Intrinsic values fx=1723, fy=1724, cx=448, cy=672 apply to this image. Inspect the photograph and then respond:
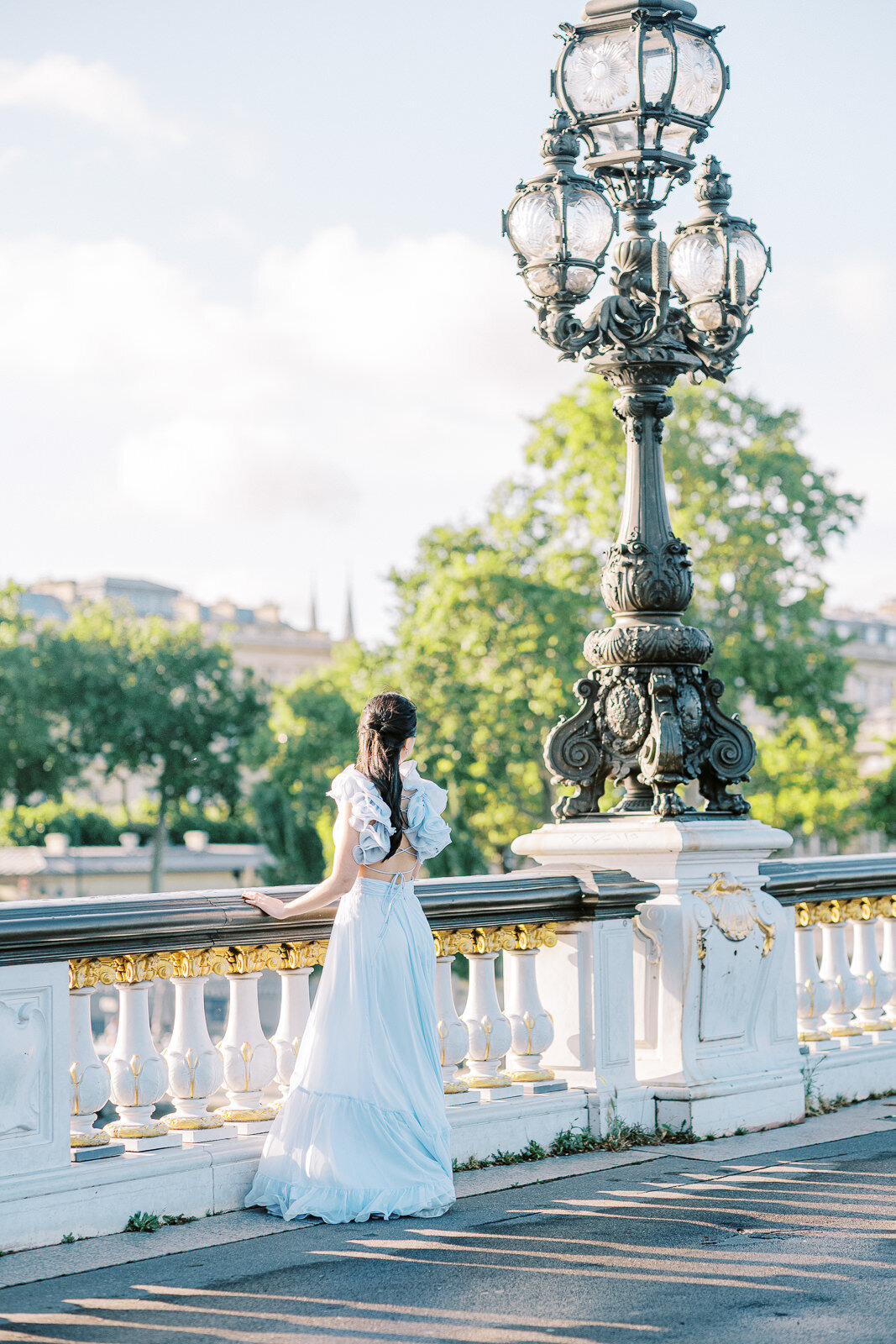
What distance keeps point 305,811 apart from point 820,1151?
45845mm

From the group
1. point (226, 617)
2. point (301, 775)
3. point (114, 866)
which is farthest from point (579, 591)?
point (226, 617)

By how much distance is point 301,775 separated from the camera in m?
53.1

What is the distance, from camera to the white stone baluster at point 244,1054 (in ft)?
21.6

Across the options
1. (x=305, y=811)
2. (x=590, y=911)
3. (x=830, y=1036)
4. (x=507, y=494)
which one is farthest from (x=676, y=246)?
(x=305, y=811)

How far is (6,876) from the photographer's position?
72.8 m

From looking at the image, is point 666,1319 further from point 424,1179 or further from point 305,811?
point 305,811

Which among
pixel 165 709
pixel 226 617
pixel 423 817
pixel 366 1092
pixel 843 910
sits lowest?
pixel 366 1092

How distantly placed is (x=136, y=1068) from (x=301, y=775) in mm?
47043

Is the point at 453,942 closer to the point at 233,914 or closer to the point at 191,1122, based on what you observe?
the point at 233,914

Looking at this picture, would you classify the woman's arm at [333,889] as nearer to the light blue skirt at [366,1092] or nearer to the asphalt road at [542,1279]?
the light blue skirt at [366,1092]

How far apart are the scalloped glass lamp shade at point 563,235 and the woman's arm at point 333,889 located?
294 centimetres

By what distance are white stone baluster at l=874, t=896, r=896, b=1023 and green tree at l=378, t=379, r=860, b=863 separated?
90.4 feet

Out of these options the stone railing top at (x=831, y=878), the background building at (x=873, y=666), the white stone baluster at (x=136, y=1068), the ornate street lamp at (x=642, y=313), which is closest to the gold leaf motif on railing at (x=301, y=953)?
the white stone baluster at (x=136, y=1068)

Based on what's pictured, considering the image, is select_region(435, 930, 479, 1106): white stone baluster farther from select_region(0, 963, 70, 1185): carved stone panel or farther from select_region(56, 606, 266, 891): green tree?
select_region(56, 606, 266, 891): green tree
